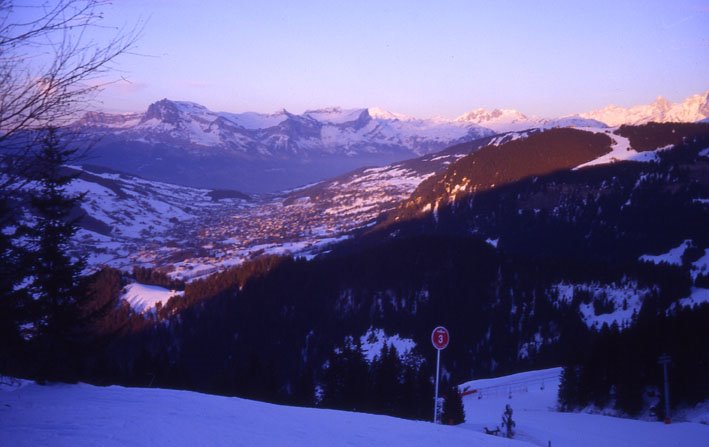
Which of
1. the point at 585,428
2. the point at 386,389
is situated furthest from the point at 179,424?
the point at 386,389

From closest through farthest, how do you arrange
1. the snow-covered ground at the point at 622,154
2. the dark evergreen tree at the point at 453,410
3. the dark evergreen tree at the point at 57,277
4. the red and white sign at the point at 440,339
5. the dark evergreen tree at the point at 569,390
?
the red and white sign at the point at 440,339
the dark evergreen tree at the point at 57,277
the dark evergreen tree at the point at 453,410
the dark evergreen tree at the point at 569,390
the snow-covered ground at the point at 622,154

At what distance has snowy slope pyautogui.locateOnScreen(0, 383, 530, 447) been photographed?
8898 mm

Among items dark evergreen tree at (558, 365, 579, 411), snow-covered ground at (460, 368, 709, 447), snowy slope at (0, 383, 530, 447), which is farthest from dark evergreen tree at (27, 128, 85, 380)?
dark evergreen tree at (558, 365, 579, 411)

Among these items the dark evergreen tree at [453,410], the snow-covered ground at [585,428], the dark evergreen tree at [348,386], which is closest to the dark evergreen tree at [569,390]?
the snow-covered ground at [585,428]

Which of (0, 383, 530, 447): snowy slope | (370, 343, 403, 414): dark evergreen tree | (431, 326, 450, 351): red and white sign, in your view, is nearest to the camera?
(0, 383, 530, 447): snowy slope

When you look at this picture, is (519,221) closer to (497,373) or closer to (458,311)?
(458,311)

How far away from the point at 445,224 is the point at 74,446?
5308 inches

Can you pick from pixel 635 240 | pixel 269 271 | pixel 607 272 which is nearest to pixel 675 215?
pixel 635 240

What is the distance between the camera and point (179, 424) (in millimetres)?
10008

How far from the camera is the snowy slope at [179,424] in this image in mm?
8898

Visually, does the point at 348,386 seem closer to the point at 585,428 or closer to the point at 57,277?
the point at 585,428

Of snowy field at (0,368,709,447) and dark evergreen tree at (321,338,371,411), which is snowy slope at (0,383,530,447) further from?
dark evergreen tree at (321,338,371,411)

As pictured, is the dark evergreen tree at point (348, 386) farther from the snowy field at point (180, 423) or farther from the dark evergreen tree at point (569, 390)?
the snowy field at point (180, 423)

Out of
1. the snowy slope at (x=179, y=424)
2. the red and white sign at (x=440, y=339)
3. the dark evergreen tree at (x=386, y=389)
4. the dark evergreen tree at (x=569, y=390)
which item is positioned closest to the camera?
the snowy slope at (x=179, y=424)
